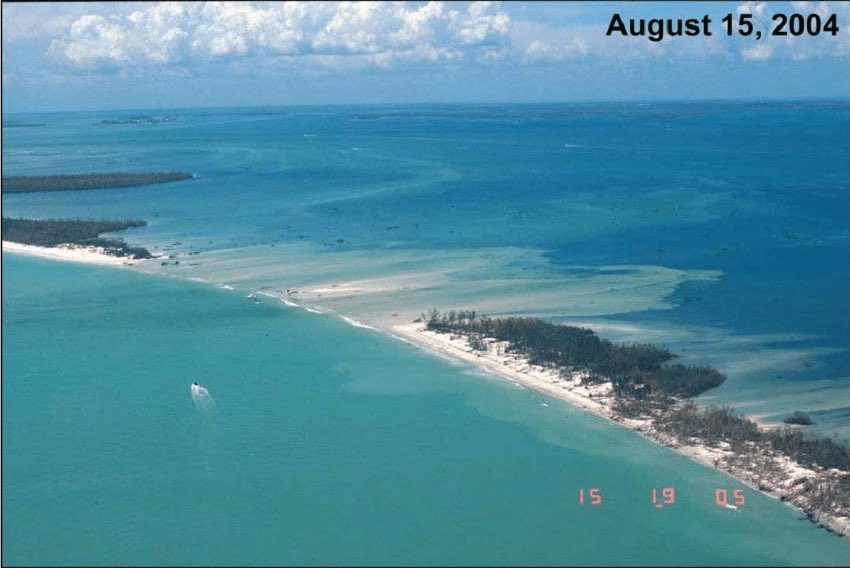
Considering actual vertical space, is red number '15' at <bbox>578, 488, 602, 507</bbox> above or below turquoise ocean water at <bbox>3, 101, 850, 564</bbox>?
below

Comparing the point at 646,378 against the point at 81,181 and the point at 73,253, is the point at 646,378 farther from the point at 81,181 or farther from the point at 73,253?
the point at 81,181

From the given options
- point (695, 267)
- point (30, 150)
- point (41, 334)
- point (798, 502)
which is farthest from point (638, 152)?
point (798, 502)

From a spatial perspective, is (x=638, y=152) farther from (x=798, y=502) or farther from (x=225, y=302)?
(x=798, y=502)

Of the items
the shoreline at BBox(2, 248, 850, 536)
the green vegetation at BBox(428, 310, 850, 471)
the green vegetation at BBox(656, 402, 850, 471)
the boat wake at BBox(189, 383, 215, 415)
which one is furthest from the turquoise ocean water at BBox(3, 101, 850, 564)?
the green vegetation at BBox(656, 402, 850, 471)

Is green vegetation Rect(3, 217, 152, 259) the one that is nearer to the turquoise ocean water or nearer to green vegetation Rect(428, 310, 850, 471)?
the turquoise ocean water

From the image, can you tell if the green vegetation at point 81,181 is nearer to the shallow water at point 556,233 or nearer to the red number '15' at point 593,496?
the shallow water at point 556,233
